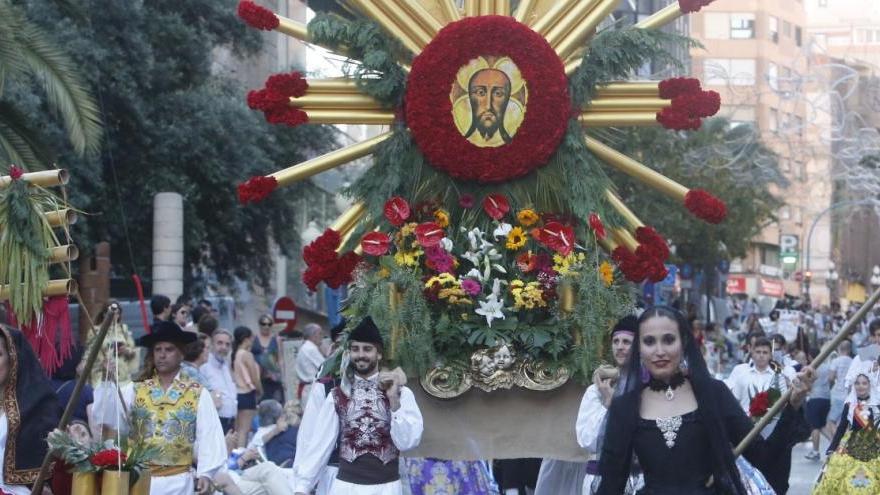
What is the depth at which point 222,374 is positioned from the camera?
52.1ft

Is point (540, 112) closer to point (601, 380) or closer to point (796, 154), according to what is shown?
point (601, 380)

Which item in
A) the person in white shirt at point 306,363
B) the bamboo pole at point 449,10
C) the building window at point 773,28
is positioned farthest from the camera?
the building window at point 773,28

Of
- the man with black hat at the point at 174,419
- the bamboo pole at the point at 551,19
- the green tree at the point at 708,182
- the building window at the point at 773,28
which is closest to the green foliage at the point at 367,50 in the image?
the bamboo pole at the point at 551,19

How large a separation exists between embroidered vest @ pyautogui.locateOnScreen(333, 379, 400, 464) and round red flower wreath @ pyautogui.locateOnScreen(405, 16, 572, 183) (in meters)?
1.73

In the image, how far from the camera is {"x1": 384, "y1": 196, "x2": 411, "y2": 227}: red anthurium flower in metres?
10.7

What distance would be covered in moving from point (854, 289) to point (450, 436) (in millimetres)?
68706

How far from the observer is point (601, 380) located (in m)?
10.3

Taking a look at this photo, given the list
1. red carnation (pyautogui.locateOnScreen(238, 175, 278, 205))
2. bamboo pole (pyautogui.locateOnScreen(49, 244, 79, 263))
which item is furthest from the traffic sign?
bamboo pole (pyautogui.locateOnScreen(49, 244, 79, 263))

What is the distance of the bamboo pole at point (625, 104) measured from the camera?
35.6 ft

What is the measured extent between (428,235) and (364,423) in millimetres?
1452

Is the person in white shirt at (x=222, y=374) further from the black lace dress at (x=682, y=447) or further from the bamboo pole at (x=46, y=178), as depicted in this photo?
the black lace dress at (x=682, y=447)

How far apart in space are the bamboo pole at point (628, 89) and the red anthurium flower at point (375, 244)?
1.61 metres

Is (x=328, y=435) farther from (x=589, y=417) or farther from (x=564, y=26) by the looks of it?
(x=564, y=26)

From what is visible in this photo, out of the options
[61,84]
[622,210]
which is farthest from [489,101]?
[61,84]
